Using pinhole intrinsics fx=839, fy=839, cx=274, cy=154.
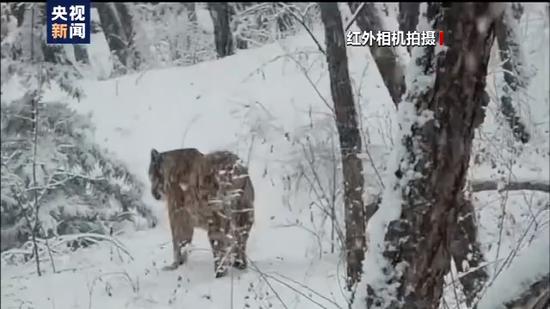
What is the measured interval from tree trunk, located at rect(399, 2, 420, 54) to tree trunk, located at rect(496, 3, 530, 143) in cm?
249

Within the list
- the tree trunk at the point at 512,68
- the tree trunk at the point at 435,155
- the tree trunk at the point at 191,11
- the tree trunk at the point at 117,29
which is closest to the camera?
the tree trunk at the point at 435,155

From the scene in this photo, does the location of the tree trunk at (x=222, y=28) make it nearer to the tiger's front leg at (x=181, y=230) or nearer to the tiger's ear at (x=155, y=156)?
the tiger's ear at (x=155, y=156)

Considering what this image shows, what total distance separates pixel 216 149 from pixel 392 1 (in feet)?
5.54

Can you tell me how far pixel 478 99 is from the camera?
2.33 m

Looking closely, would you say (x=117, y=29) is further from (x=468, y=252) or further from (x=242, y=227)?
(x=468, y=252)

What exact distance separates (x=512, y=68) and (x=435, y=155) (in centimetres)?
483

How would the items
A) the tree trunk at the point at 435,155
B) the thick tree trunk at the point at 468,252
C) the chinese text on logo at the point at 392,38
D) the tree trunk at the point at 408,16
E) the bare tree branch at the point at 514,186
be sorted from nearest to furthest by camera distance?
1. the tree trunk at the point at 435,155
2. the chinese text on logo at the point at 392,38
3. the tree trunk at the point at 408,16
4. the thick tree trunk at the point at 468,252
5. the bare tree branch at the point at 514,186

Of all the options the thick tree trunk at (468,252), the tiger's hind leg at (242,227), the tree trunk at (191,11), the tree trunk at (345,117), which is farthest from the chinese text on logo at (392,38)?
the tree trunk at (191,11)

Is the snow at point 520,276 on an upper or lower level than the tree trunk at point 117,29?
lower

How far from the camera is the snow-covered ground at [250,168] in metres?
3.93

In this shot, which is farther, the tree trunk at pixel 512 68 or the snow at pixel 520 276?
the tree trunk at pixel 512 68

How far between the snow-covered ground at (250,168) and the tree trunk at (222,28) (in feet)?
0.31

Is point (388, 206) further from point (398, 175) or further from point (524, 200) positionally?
point (524, 200)

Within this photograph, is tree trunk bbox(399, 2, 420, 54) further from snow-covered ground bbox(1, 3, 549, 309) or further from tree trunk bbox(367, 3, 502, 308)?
snow-covered ground bbox(1, 3, 549, 309)
